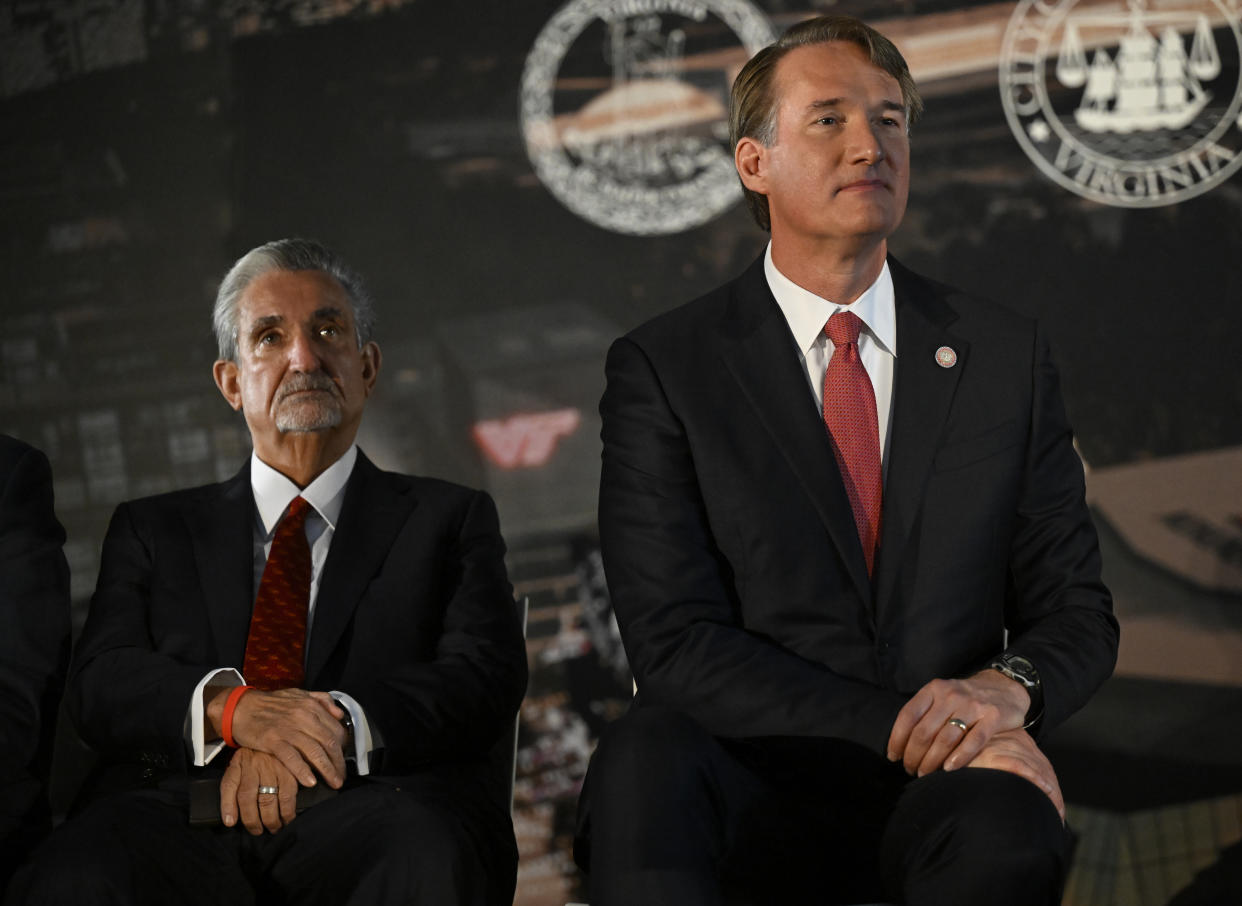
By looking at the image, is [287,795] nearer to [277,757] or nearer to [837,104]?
[277,757]

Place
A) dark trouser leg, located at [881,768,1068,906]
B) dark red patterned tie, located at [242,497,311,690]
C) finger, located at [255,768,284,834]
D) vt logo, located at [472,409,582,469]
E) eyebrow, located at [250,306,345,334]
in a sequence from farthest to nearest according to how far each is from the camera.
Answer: vt logo, located at [472,409,582,469] < eyebrow, located at [250,306,345,334] < dark red patterned tie, located at [242,497,311,690] < finger, located at [255,768,284,834] < dark trouser leg, located at [881,768,1068,906]

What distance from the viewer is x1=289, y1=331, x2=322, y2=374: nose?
8.12 feet

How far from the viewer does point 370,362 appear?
262 cm

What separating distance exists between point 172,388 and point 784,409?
203 cm

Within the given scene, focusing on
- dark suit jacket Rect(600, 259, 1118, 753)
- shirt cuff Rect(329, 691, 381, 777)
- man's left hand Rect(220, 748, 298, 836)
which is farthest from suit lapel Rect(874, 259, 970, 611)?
man's left hand Rect(220, 748, 298, 836)

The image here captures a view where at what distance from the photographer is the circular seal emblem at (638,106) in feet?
11.0

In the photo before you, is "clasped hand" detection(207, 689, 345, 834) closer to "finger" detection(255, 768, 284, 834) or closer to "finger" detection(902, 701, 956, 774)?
"finger" detection(255, 768, 284, 834)

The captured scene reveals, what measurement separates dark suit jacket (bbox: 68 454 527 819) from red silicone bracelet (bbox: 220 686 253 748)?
0.23 ft

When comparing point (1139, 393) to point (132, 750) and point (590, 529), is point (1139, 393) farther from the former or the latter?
point (132, 750)

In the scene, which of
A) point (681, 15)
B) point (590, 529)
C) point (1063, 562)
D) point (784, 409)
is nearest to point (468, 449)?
point (590, 529)

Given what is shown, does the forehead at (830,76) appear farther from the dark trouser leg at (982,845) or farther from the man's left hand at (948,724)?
the dark trouser leg at (982,845)

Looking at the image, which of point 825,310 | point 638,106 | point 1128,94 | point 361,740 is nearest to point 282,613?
point 361,740

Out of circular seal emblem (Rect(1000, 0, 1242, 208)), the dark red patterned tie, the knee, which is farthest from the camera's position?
circular seal emblem (Rect(1000, 0, 1242, 208))

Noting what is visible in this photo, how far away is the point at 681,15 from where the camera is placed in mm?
3354
